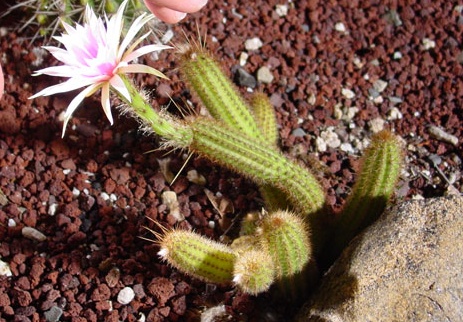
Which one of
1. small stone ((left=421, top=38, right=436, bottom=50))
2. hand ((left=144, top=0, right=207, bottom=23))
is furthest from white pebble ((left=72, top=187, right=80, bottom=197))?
small stone ((left=421, top=38, right=436, bottom=50))

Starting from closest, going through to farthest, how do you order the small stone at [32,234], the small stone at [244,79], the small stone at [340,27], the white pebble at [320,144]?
the small stone at [32,234]
the white pebble at [320,144]
the small stone at [244,79]
the small stone at [340,27]

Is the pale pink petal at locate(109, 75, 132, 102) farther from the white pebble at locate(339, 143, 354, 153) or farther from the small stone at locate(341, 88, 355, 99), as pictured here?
the small stone at locate(341, 88, 355, 99)

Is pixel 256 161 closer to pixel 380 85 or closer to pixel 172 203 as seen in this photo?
pixel 172 203

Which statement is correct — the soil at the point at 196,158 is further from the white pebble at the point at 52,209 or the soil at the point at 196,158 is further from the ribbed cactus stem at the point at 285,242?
the ribbed cactus stem at the point at 285,242

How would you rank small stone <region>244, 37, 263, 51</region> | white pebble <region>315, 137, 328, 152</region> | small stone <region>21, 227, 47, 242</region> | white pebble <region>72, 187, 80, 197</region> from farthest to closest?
small stone <region>244, 37, 263, 51</region>, white pebble <region>315, 137, 328, 152</region>, white pebble <region>72, 187, 80, 197</region>, small stone <region>21, 227, 47, 242</region>

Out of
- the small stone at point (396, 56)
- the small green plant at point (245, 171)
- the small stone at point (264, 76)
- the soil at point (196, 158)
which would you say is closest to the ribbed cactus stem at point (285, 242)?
the small green plant at point (245, 171)

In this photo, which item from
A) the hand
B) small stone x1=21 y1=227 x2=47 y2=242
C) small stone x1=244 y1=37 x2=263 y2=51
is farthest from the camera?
small stone x1=244 y1=37 x2=263 y2=51

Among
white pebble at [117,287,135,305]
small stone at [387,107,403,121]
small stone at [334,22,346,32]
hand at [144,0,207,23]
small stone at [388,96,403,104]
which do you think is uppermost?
hand at [144,0,207,23]
